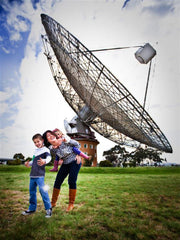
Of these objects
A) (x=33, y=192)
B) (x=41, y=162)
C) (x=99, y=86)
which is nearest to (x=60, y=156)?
(x=41, y=162)

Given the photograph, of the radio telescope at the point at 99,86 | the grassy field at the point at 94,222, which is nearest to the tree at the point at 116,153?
the radio telescope at the point at 99,86

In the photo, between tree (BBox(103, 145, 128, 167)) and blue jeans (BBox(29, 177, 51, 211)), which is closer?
blue jeans (BBox(29, 177, 51, 211))

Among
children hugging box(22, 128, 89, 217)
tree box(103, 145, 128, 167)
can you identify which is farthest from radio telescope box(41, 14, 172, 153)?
tree box(103, 145, 128, 167)

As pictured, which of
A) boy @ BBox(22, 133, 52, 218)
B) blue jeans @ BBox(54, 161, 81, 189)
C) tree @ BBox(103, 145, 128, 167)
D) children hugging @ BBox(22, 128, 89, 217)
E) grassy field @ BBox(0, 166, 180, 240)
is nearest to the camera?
grassy field @ BBox(0, 166, 180, 240)

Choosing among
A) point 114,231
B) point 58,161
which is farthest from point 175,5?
point 114,231

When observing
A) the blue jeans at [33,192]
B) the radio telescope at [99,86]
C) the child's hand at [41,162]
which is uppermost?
the radio telescope at [99,86]

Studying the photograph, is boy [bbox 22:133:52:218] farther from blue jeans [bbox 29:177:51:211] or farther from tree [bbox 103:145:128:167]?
tree [bbox 103:145:128:167]

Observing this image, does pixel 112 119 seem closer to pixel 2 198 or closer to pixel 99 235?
pixel 2 198

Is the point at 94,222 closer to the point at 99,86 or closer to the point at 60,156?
the point at 60,156

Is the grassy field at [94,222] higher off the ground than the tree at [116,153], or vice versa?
the tree at [116,153]

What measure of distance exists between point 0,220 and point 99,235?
170cm

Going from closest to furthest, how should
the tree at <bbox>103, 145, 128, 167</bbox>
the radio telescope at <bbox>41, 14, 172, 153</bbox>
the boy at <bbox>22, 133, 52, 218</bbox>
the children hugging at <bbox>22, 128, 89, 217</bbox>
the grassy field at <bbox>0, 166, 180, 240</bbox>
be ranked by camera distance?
the grassy field at <bbox>0, 166, 180, 240</bbox> → the boy at <bbox>22, 133, 52, 218</bbox> → the children hugging at <bbox>22, 128, 89, 217</bbox> → the radio telescope at <bbox>41, 14, 172, 153</bbox> → the tree at <bbox>103, 145, 128, 167</bbox>

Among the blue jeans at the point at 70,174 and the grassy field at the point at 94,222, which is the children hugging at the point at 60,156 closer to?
the blue jeans at the point at 70,174

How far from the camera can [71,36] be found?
10.4m
